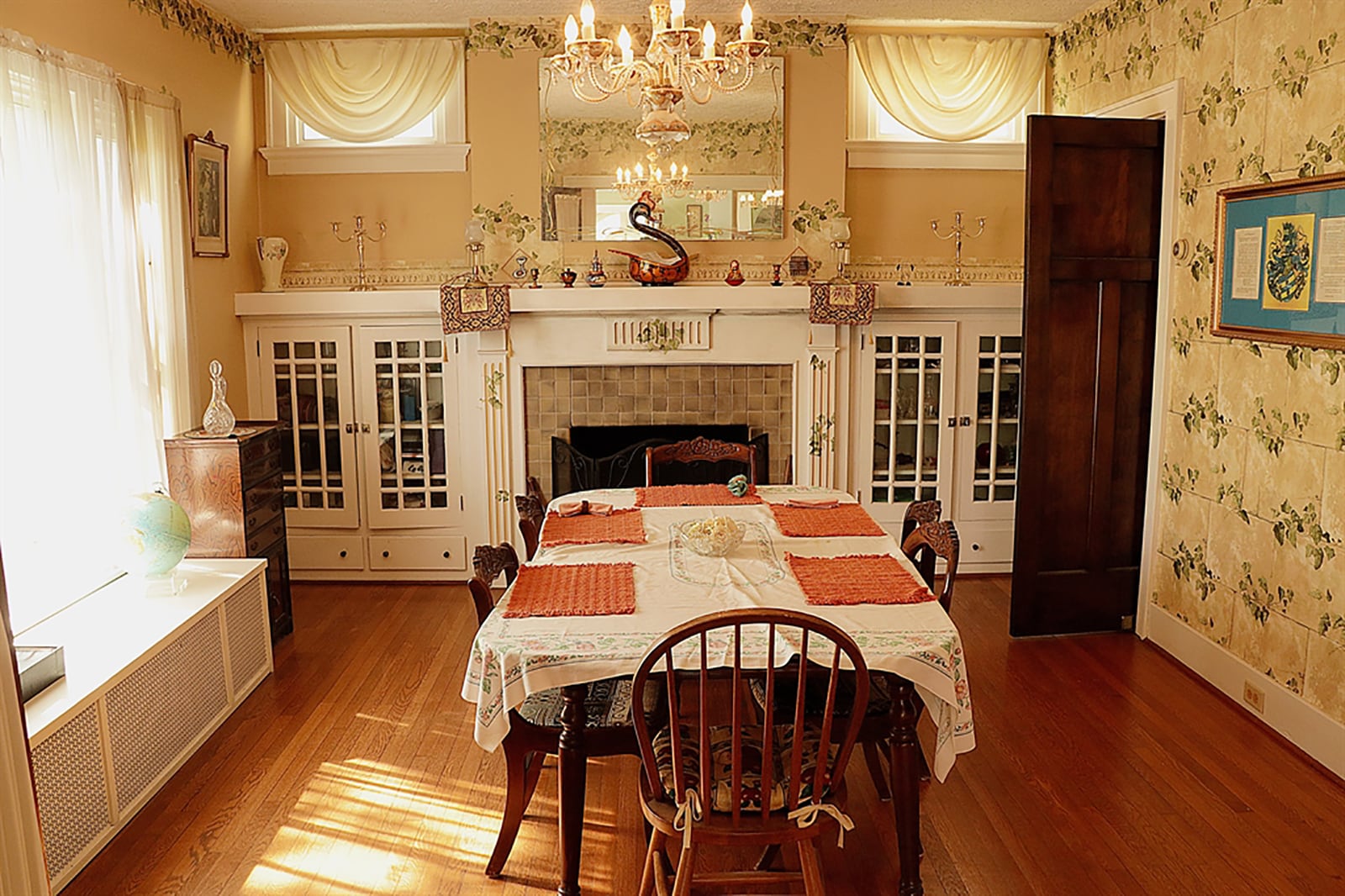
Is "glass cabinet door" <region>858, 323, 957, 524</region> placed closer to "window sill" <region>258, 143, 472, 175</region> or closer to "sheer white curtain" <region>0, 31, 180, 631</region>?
"window sill" <region>258, 143, 472, 175</region>

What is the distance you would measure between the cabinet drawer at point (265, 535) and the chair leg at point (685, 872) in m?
2.68

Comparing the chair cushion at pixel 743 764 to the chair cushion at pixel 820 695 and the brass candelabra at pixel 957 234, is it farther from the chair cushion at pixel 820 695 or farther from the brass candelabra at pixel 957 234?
the brass candelabra at pixel 957 234

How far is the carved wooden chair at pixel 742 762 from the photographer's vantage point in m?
2.11

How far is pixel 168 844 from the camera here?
9.66 ft

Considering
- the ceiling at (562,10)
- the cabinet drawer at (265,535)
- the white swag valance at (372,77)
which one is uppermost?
the ceiling at (562,10)

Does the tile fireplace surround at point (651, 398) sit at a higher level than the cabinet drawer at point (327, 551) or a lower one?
higher

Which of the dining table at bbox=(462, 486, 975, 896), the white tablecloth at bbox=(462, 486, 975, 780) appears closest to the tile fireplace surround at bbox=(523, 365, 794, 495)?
the dining table at bbox=(462, 486, 975, 896)

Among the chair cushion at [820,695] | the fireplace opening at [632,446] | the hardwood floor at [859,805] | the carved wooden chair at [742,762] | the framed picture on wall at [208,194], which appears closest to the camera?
the carved wooden chair at [742,762]

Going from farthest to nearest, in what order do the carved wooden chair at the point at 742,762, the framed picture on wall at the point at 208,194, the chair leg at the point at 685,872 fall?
the framed picture on wall at the point at 208,194
the chair leg at the point at 685,872
the carved wooden chair at the point at 742,762

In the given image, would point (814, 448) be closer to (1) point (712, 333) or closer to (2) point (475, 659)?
(1) point (712, 333)

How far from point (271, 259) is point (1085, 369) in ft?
12.9

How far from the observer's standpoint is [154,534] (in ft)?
12.0

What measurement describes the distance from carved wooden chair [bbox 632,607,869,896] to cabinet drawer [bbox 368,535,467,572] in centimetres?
309

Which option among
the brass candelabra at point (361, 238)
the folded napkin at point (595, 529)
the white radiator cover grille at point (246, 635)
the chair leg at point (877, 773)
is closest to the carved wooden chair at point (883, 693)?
the chair leg at point (877, 773)
